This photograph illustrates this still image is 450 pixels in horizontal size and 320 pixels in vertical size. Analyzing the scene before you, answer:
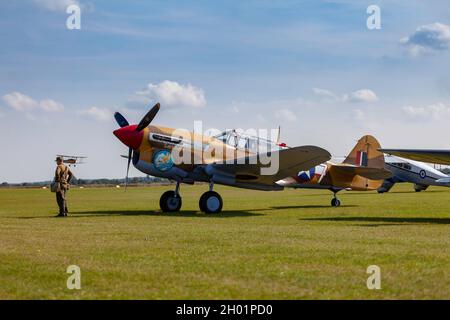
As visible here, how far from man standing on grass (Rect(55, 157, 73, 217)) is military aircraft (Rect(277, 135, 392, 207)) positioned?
8.48 meters

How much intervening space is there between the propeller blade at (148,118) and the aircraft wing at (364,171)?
29.4ft

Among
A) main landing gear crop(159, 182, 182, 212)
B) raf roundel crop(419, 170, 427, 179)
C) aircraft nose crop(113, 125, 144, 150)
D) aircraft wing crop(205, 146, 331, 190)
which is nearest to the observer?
aircraft wing crop(205, 146, 331, 190)

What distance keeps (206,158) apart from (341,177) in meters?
7.23

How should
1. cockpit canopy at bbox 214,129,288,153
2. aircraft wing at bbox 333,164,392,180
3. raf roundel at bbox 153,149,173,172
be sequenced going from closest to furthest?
raf roundel at bbox 153,149,173,172, cockpit canopy at bbox 214,129,288,153, aircraft wing at bbox 333,164,392,180

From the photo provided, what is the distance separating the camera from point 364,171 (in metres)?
23.6

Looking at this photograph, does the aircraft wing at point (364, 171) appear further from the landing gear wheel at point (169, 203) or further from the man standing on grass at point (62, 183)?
the man standing on grass at point (62, 183)

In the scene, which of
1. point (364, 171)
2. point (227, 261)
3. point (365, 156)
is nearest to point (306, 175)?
point (364, 171)

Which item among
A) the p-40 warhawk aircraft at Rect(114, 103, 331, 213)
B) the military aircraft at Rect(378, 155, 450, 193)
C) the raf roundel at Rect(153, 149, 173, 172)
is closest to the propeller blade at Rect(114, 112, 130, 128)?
the p-40 warhawk aircraft at Rect(114, 103, 331, 213)

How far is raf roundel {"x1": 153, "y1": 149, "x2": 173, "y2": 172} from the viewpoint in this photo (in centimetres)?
1806

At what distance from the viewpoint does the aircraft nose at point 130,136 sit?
17.7 m

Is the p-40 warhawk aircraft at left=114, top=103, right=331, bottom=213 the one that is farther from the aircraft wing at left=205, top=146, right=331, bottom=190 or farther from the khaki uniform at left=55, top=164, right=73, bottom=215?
the khaki uniform at left=55, top=164, right=73, bottom=215

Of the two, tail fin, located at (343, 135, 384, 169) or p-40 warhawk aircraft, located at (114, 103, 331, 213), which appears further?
tail fin, located at (343, 135, 384, 169)

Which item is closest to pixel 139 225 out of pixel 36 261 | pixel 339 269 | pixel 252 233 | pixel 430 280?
pixel 252 233
